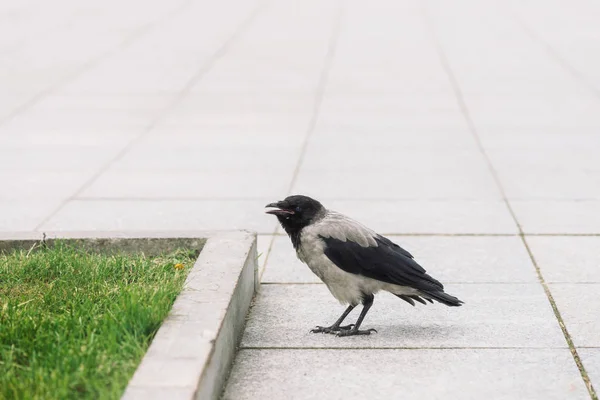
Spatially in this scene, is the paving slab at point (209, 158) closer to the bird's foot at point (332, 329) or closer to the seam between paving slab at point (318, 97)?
the seam between paving slab at point (318, 97)

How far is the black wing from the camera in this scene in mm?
6012

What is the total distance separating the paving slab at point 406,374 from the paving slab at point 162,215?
2.85 m

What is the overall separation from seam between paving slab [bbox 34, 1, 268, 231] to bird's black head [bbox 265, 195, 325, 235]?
311 cm

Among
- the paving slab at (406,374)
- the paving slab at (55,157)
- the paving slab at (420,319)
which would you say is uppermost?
the paving slab at (406,374)

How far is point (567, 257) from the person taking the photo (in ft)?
25.4

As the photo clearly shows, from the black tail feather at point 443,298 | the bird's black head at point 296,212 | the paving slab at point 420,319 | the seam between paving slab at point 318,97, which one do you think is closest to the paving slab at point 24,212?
the seam between paving slab at point 318,97

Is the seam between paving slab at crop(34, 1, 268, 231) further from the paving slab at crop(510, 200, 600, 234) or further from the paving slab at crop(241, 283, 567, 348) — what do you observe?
the paving slab at crop(510, 200, 600, 234)

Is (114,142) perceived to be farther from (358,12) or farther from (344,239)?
(358,12)

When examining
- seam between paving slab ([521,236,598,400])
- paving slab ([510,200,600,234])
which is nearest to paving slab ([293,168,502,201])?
paving slab ([510,200,600,234])

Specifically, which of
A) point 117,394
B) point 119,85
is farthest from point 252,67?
point 117,394

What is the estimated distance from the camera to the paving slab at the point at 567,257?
730 cm

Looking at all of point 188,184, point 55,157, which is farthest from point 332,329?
point 55,157

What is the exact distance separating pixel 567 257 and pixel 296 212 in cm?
252

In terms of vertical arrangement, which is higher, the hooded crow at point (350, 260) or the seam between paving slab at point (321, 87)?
the hooded crow at point (350, 260)
